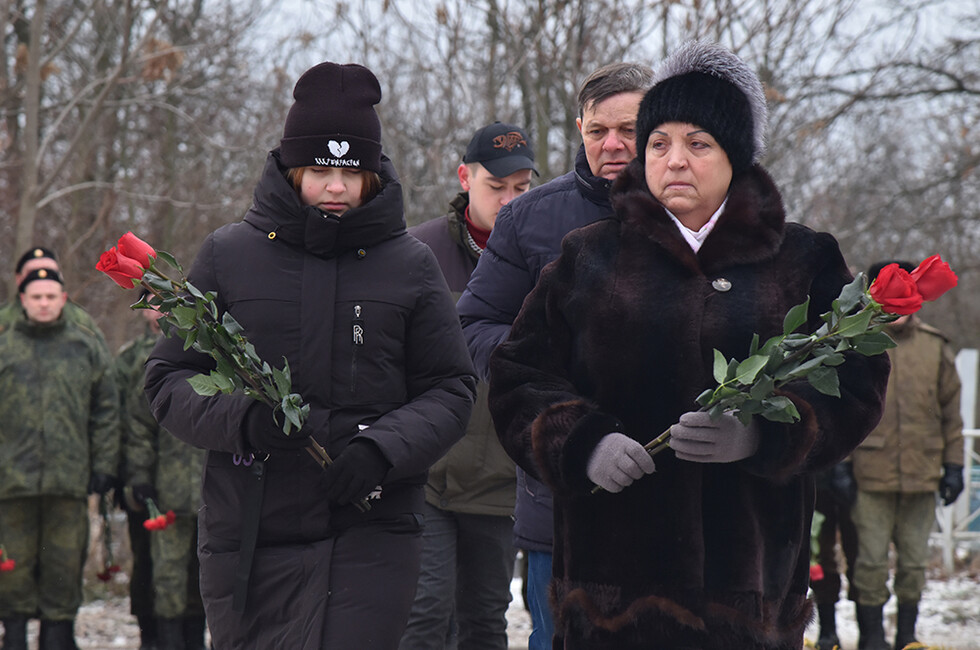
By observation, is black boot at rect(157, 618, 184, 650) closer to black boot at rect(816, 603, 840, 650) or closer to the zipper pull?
black boot at rect(816, 603, 840, 650)

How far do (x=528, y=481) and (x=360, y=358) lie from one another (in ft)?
2.96

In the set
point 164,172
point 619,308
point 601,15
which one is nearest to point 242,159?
point 164,172

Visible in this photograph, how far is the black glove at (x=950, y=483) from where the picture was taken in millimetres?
8023

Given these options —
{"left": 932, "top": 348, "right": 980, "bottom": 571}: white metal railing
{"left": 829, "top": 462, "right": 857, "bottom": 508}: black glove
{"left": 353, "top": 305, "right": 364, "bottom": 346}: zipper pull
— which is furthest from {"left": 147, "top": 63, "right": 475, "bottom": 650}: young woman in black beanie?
{"left": 932, "top": 348, "right": 980, "bottom": 571}: white metal railing

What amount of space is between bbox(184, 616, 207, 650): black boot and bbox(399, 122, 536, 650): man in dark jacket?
9.89ft

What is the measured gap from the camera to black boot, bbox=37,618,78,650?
710 centimetres

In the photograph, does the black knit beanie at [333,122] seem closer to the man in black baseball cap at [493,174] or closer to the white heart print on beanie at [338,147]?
the white heart print on beanie at [338,147]

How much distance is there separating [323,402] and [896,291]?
58.5 inches

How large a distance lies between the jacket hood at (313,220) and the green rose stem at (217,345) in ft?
1.20

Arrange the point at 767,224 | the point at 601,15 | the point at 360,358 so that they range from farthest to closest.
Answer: the point at 601,15 → the point at 360,358 → the point at 767,224

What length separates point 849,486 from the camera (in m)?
8.20

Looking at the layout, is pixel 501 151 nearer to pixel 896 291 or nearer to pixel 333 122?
pixel 333 122

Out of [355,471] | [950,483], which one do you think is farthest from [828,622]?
[355,471]

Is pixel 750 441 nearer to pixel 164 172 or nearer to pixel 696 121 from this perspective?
pixel 696 121
